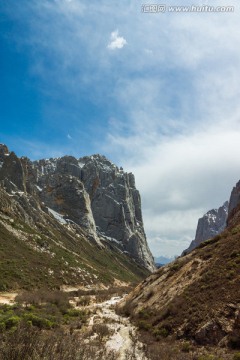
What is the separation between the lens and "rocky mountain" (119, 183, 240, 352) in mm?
18359

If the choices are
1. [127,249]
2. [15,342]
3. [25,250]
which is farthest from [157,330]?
[127,249]

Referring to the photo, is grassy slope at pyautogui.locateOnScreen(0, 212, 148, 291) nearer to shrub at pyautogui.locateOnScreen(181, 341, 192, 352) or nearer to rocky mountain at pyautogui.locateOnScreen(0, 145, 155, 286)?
rocky mountain at pyautogui.locateOnScreen(0, 145, 155, 286)

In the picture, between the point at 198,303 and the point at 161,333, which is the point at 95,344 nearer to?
the point at 161,333

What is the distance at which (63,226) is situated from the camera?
13588 cm

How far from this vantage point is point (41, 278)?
58531 mm

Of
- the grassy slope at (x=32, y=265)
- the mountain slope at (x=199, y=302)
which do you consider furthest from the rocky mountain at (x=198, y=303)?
the grassy slope at (x=32, y=265)

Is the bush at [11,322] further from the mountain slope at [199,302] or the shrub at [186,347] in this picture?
the shrub at [186,347]

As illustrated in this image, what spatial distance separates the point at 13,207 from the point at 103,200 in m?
103

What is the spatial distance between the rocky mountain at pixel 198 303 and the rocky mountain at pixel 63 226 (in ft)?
125

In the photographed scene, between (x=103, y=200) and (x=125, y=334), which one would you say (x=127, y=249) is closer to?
(x=103, y=200)

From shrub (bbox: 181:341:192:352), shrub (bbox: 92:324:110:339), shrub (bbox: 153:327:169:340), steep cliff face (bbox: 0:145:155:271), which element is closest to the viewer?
shrub (bbox: 181:341:192:352)

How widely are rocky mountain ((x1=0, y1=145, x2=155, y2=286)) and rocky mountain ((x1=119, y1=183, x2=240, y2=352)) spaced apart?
38.1 meters

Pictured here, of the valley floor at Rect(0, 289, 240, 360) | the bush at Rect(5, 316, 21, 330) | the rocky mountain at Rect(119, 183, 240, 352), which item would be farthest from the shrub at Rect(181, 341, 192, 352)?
the bush at Rect(5, 316, 21, 330)

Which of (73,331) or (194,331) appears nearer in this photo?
(194,331)
